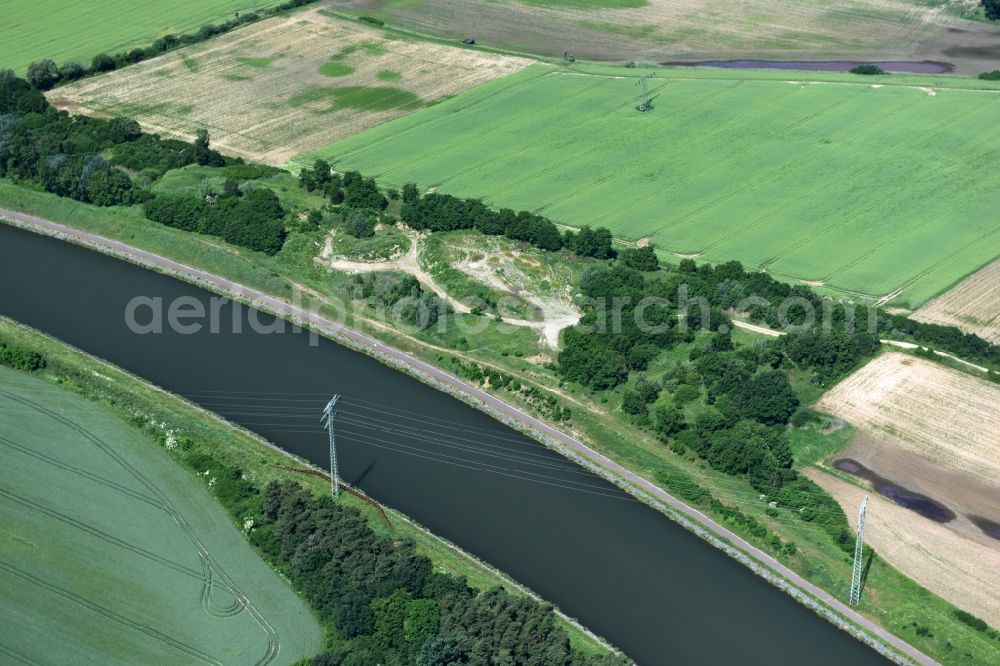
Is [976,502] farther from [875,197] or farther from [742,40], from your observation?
[742,40]

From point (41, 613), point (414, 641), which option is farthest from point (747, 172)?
point (41, 613)

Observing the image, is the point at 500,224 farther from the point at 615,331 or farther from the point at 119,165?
the point at 119,165

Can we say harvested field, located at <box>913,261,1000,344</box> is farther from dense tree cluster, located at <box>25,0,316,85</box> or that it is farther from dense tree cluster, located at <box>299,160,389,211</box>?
dense tree cluster, located at <box>25,0,316,85</box>

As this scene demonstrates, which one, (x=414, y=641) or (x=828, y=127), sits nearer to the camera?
(x=414, y=641)


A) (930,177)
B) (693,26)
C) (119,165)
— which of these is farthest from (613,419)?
(693,26)

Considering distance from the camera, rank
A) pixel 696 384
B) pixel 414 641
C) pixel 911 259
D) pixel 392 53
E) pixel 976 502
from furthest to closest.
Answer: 1. pixel 392 53
2. pixel 911 259
3. pixel 696 384
4. pixel 976 502
5. pixel 414 641

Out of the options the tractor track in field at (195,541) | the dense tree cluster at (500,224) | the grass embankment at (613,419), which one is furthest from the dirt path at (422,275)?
the tractor track in field at (195,541)

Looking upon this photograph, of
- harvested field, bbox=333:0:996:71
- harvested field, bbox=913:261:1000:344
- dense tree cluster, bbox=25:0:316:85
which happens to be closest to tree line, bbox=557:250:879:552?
harvested field, bbox=913:261:1000:344
